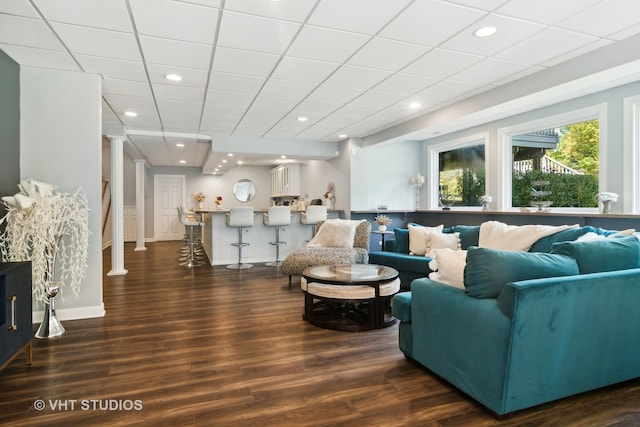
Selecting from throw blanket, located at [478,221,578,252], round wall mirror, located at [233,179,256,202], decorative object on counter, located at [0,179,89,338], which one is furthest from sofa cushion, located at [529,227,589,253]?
round wall mirror, located at [233,179,256,202]

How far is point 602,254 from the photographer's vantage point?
219cm

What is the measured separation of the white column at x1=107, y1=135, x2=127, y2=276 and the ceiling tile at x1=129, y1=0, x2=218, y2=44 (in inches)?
141

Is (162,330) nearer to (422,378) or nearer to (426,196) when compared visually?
(422,378)

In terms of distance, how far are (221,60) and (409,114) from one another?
2.97 m

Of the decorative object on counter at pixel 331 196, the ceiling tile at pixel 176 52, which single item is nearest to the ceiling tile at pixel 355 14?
the ceiling tile at pixel 176 52

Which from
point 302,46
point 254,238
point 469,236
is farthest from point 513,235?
point 254,238

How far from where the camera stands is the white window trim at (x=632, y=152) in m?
3.86

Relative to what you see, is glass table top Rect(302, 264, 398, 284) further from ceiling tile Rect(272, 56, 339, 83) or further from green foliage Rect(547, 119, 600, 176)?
green foliage Rect(547, 119, 600, 176)

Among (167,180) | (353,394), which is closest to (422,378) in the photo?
(353,394)

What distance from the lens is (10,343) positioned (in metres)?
2.28

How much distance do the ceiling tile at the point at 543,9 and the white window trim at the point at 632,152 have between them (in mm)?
2092

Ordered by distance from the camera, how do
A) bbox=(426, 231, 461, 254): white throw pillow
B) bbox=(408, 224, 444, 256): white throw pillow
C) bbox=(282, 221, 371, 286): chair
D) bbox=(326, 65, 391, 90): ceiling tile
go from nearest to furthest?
bbox=(326, 65, 391, 90): ceiling tile, bbox=(426, 231, 461, 254): white throw pillow, bbox=(408, 224, 444, 256): white throw pillow, bbox=(282, 221, 371, 286): chair

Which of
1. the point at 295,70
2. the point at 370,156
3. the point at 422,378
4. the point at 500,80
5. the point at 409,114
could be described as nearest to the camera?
the point at 422,378

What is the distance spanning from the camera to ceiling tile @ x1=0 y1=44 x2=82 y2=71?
10.0 feet
